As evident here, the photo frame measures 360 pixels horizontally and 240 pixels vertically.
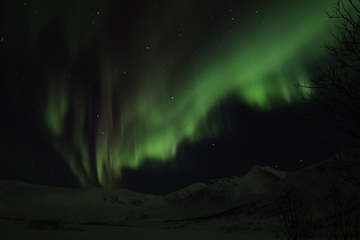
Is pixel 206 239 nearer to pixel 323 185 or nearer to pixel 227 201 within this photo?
pixel 323 185

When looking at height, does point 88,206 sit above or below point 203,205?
above

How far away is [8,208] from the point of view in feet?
314

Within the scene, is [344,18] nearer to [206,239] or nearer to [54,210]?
[206,239]

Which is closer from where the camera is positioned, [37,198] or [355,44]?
[355,44]

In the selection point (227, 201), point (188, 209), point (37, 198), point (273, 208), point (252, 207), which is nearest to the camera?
point (273, 208)

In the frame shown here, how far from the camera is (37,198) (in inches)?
4670

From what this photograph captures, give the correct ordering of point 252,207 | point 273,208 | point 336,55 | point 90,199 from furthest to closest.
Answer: point 90,199
point 252,207
point 273,208
point 336,55

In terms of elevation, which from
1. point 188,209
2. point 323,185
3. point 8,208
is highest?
point 8,208

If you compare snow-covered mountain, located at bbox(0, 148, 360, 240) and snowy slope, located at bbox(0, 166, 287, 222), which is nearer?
snow-covered mountain, located at bbox(0, 148, 360, 240)

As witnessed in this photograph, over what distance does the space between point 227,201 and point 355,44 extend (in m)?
102

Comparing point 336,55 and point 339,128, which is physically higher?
point 336,55

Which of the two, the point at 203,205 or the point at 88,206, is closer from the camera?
the point at 203,205

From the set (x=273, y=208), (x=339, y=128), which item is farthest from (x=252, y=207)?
(x=339, y=128)

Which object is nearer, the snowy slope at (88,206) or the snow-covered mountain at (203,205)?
the snow-covered mountain at (203,205)
